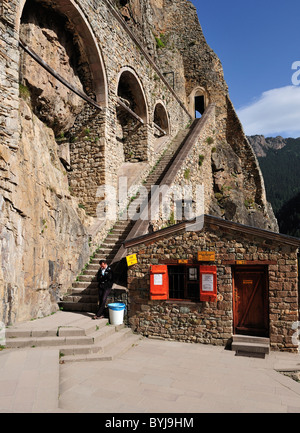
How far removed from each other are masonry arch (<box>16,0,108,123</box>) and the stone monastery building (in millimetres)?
35

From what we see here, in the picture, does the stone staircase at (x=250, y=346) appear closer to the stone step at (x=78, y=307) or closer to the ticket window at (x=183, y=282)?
the ticket window at (x=183, y=282)

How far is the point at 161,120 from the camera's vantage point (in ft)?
62.5

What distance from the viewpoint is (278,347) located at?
6766mm

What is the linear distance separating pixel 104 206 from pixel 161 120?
987 cm

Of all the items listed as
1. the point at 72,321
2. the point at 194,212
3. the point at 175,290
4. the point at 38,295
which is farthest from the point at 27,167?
the point at 194,212

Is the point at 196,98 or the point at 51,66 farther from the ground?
the point at 196,98

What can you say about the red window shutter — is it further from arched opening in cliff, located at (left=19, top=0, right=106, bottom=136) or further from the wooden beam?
the wooden beam

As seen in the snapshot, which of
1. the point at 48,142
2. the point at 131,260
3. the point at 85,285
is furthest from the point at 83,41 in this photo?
the point at 85,285

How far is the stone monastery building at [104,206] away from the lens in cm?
689

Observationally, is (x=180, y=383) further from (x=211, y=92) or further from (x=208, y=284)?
(x=211, y=92)

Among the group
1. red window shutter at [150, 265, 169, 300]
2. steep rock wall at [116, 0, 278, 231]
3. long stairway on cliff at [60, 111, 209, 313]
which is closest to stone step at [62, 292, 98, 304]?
long stairway on cliff at [60, 111, 209, 313]

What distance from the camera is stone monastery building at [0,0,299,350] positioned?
6887mm

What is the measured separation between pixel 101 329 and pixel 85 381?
86.5 inches

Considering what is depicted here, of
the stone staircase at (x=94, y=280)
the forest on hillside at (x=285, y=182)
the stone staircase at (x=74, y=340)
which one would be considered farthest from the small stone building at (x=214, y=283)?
the forest on hillside at (x=285, y=182)
